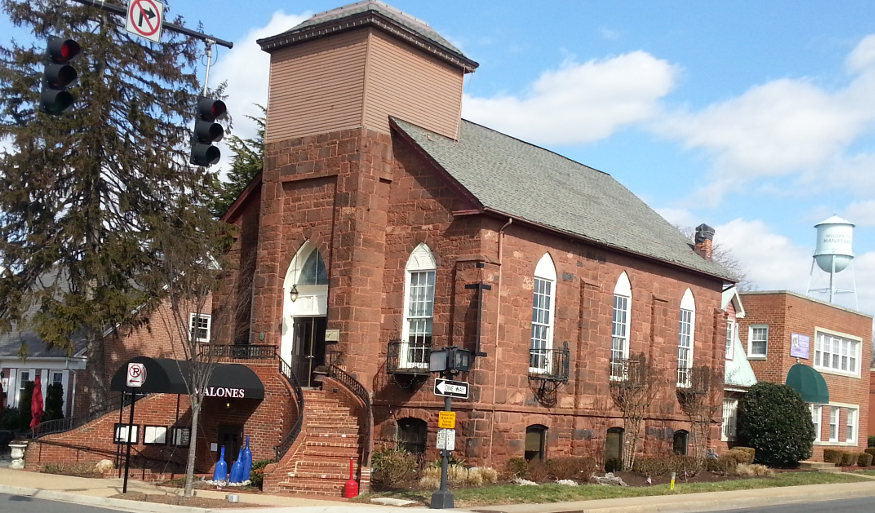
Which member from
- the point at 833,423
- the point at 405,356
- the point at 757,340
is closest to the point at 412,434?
the point at 405,356

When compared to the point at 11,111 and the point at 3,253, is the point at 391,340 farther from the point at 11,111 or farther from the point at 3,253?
the point at 11,111

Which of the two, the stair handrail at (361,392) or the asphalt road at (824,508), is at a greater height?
the stair handrail at (361,392)

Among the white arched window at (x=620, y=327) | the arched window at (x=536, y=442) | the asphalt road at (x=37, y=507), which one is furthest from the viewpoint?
the white arched window at (x=620, y=327)

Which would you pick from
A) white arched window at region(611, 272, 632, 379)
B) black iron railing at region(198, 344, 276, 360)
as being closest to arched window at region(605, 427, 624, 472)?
white arched window at region(611, 272, 632, 379)

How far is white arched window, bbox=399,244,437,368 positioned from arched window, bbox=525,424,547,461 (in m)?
3.55

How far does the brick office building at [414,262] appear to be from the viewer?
25203 mm

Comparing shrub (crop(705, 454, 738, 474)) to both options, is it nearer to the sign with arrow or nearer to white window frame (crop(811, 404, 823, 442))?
white window frame (crop(811, 404, 823, 442))

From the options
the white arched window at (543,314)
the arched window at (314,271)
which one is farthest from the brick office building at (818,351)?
the arched window at (314,271)

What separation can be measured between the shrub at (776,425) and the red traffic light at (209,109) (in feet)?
98.0

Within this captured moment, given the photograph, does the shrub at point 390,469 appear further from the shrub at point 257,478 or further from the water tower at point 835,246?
the water tower at point 835,246

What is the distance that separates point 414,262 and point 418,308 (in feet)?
4.13

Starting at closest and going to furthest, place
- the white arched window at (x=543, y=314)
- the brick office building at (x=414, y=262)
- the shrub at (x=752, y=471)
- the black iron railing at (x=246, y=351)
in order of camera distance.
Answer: the brick office building at (x=414, y=262), the black iron railing at (x=246, y=351), the white arched window at (x=543, y=314), the shrub at (x=752, y=471)

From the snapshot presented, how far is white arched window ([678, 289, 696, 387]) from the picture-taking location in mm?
33594

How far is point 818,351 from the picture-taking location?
43156 millimetres
